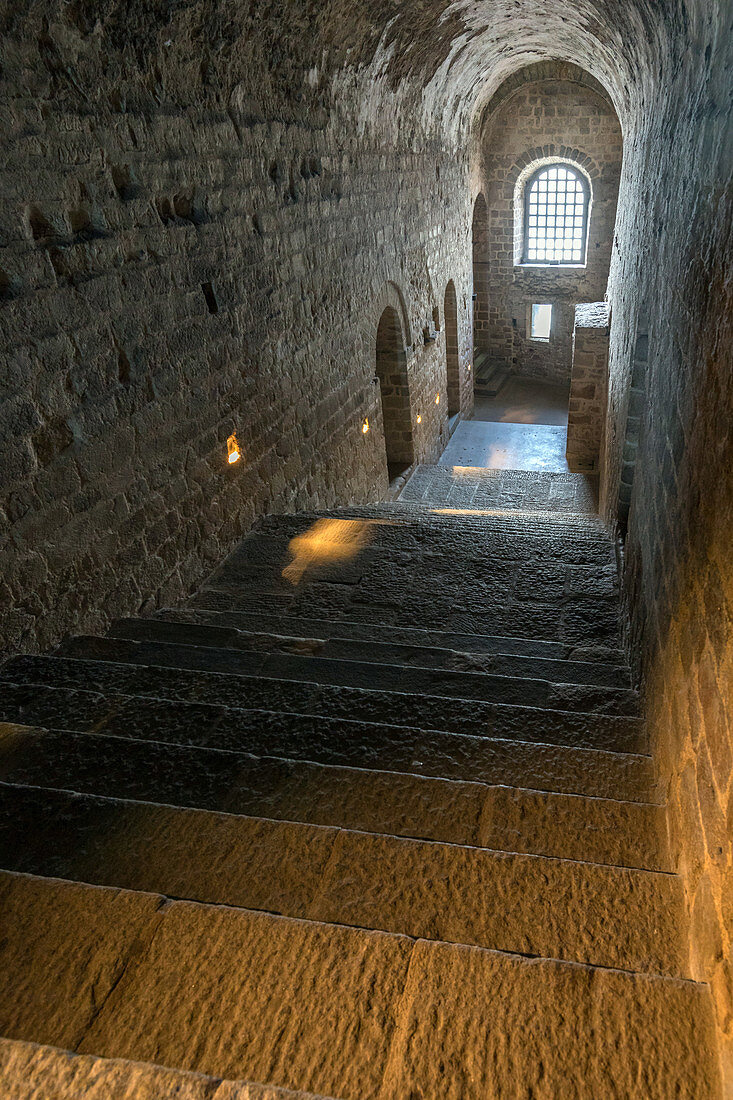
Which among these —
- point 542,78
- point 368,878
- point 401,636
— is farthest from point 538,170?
point 368,878

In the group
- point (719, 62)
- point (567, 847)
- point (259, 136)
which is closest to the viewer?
point (567, 847)

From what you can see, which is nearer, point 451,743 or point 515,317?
point 451,743

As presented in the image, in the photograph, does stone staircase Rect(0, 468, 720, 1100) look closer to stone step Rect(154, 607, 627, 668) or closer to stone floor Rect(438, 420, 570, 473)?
stone step Rect(154, 607, 627, 668)

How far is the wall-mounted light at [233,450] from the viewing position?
4938mm

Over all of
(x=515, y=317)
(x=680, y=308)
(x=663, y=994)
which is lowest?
(x=515, y=317)

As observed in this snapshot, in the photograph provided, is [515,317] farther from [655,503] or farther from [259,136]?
[655,503]

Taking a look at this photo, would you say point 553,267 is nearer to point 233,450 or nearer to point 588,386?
point 588,386

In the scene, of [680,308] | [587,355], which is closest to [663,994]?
[680,308]

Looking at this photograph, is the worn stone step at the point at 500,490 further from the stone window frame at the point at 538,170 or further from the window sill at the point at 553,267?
the stone window frame at the point at 538,170

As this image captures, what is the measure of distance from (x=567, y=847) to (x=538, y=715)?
773mm

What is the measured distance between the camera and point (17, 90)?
308cm

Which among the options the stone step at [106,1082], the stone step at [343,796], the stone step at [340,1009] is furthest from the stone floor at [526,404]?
the stone step at [106,1082]

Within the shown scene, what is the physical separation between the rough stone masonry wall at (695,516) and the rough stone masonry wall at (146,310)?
104 inches

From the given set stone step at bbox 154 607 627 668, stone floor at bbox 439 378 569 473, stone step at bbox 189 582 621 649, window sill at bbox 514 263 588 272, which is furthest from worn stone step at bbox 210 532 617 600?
window sill at bbox 514 263 588 272
